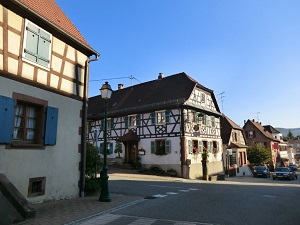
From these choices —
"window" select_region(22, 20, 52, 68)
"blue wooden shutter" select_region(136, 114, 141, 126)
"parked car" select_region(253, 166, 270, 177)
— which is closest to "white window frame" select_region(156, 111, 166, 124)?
"blue wooden shutter" select_region(136, 114, 141, 126)

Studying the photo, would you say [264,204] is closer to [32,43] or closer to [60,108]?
[60,108]

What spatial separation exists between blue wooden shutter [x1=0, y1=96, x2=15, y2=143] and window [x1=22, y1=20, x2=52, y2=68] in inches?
65.8

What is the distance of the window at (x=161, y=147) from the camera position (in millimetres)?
24812

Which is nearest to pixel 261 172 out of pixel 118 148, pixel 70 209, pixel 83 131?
pixel 118 148

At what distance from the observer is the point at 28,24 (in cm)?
885

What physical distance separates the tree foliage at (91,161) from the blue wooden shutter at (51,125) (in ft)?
7.57

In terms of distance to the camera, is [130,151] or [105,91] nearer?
[105,91]

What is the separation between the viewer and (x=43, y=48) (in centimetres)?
939

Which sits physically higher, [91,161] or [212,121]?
[212,121]

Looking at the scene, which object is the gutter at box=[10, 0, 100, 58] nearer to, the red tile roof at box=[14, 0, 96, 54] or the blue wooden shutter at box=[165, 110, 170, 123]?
the red tile roof at box=[14, 0, 96, 54]

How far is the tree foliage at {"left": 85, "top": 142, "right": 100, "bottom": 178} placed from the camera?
11452 millimetres

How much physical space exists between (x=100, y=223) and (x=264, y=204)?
21.2ft

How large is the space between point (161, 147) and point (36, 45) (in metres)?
17.7

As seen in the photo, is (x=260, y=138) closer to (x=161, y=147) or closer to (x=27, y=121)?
(x=161, y=147)
